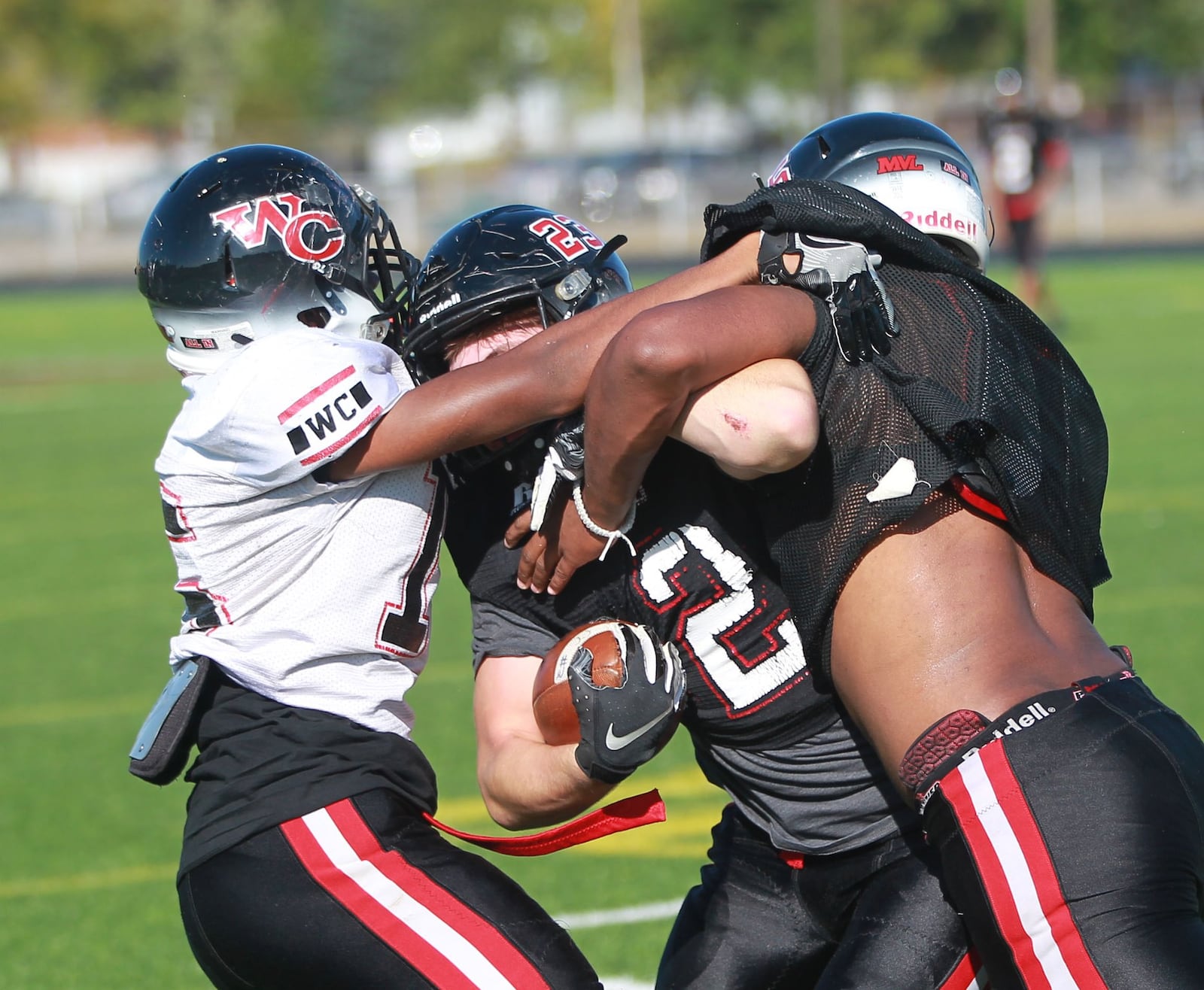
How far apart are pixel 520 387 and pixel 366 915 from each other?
0.91m

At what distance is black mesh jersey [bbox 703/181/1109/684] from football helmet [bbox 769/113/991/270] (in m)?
0.22

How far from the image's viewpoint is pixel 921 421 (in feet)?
8.59

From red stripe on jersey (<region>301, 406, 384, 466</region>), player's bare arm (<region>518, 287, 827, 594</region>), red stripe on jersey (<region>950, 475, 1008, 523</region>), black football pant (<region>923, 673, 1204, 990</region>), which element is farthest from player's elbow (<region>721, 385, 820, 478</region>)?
red stripe on jersey (<region>301, 406, 384, 466</region>)

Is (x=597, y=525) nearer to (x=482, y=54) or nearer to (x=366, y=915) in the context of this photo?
(x=366, y=915)

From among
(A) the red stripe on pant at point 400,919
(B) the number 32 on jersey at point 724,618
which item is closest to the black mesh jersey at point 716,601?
(B) the number 32 on jersey at point 724,618

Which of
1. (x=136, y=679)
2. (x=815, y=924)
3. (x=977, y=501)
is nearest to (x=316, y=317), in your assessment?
(x=977, y=501)

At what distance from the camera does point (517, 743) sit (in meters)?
3.09

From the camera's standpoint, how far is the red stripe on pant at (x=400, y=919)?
107 inches

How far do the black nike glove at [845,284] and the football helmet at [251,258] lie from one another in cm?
86

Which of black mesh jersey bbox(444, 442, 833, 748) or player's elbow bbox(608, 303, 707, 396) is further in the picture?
black mesh jersey bbox(444, 442, 833, 748)

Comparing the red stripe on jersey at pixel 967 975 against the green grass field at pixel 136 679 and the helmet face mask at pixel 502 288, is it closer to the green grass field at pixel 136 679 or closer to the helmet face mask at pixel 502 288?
the helmet face mask at pixel 502 288

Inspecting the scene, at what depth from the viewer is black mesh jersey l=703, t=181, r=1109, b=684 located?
2.62m

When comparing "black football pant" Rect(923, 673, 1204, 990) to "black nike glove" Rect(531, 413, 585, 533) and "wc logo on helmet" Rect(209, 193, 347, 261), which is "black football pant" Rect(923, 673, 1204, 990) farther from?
"wc logo on helmet" Rect(209, 193, 347, 261)

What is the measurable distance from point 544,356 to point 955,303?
26.9 inches
